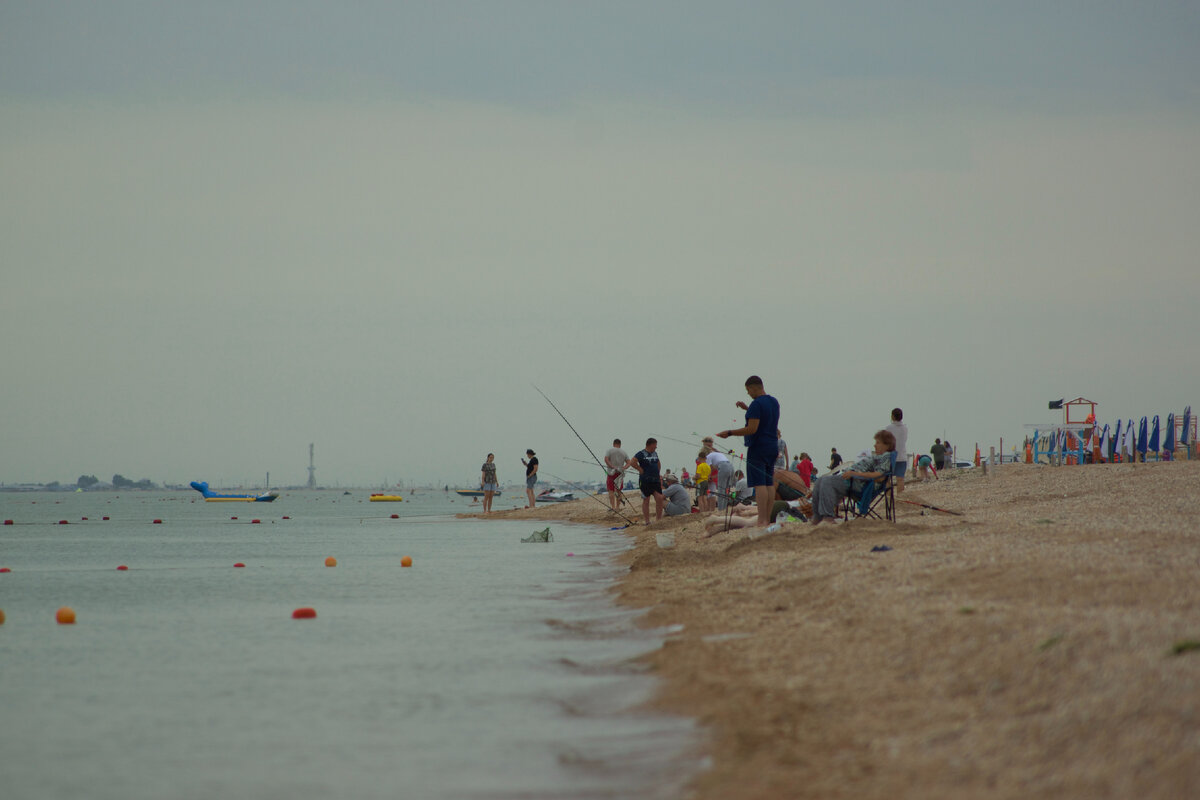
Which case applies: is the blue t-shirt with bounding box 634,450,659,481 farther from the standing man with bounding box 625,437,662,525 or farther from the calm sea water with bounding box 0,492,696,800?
the calm sea water with bounding box 0,492,696,800

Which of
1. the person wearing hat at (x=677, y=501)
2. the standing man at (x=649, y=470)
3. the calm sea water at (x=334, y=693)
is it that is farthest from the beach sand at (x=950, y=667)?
the person wearing hat at (x=677, y=501)

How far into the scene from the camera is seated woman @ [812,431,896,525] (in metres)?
11.6

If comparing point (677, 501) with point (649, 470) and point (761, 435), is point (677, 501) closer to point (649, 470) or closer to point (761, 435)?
point (649, 470)

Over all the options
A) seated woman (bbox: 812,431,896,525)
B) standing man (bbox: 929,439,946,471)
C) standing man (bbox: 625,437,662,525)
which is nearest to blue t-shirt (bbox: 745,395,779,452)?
seated woman (bbox: 812,431,896,525)

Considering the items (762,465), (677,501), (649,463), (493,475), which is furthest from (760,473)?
(493,475)

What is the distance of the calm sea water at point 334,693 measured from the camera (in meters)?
3.91

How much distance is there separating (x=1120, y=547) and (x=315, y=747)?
18.0 feet

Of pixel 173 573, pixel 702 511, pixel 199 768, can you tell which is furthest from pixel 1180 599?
pixel 702 511

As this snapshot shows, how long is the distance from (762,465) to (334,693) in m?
7.14

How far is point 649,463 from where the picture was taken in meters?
19.0

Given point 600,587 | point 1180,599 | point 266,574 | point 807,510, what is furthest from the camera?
point 807,510

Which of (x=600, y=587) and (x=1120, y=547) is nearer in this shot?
(x=1120, y=547)

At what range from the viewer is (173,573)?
42.8 ft

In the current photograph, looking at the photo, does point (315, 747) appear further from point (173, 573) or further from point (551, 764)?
point (173, 573)
